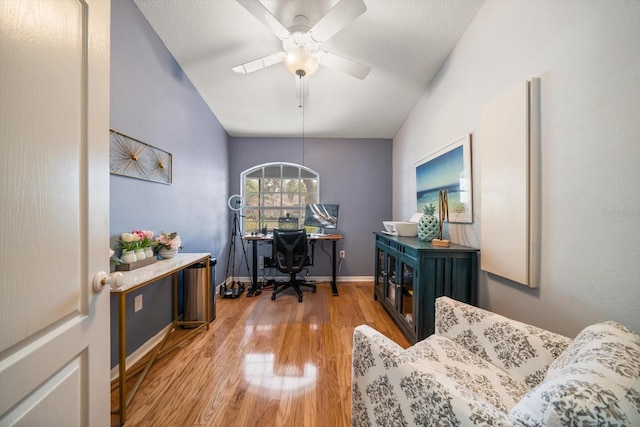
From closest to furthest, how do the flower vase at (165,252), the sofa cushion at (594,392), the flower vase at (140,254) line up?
the sofa cushion at (594,392)
the flower vase at (140,254)
the flower vase at (165,252)

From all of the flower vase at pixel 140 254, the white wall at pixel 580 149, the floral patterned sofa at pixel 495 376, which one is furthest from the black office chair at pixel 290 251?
the white wall at pixel 580 149

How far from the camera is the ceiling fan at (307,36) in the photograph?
51.1 inches

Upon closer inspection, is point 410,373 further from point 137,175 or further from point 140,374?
point 137,175

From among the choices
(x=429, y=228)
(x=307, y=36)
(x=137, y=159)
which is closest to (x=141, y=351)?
(x=137, y=159)

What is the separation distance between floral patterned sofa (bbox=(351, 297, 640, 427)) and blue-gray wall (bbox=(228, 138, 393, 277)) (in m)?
2.45

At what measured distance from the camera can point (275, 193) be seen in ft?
12.5

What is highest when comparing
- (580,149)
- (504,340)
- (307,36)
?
(307,36)

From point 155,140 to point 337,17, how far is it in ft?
5.57

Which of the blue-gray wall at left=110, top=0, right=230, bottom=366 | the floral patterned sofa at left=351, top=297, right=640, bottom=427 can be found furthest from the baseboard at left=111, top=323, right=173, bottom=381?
the floral patterned sofa at left=351, top=297, right=640, bottom=427

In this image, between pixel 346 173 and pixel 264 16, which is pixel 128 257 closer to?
pixel 264 16

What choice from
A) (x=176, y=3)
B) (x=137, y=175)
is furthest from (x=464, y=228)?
(x=176, y=3)

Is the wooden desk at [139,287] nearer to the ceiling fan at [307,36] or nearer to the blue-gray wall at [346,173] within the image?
the ceiling fan at [307,36]

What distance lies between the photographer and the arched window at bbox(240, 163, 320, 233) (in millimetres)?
3773

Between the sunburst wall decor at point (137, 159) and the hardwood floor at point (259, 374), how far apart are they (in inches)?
56.5
